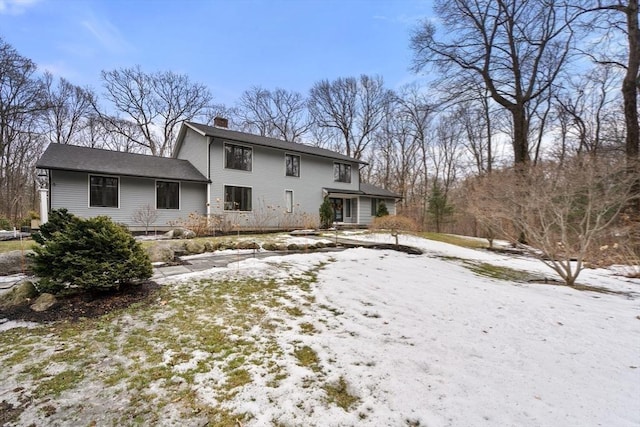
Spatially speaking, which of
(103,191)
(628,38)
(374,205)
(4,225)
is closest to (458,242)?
(374,205)

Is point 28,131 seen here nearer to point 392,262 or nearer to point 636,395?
point 392,262

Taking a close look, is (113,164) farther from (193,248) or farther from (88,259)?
(88,259)

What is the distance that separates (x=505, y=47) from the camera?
13977 mm

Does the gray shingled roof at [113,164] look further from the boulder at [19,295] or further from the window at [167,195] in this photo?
the boulder at [19,295]

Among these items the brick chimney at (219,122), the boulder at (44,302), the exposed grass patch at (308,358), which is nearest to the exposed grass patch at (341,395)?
the exposed grass patch at (308,358)

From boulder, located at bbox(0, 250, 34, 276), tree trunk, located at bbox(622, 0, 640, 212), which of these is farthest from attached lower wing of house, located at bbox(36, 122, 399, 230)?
tree trunk, located at bbox(622, 0, 640, 212)

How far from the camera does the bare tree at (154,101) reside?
23859mm

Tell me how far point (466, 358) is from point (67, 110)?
101ft

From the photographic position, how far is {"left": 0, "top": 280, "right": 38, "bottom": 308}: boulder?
12.1ft

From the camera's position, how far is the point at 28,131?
20.1m

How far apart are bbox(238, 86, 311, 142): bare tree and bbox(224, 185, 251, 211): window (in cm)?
1560

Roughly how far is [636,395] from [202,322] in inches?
158

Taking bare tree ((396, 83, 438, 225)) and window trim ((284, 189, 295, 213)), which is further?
bare tree ((396, 83, 438, 225))

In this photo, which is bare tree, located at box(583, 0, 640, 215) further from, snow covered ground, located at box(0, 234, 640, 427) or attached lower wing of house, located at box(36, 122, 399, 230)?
attached lower wing of house, located at box(36, 122, 399, 230)
